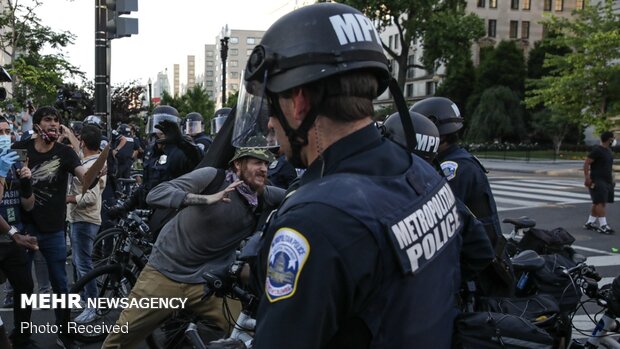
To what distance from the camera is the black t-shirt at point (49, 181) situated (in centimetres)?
506

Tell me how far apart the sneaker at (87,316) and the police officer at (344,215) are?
430cm

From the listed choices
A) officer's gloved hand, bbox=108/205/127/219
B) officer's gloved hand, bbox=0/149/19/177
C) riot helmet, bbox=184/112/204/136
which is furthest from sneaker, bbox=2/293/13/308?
riot helmet, bbox=184/112/204/136

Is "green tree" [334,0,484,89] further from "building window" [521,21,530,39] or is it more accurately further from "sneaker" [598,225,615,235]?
"building window" [521,21,530,39]

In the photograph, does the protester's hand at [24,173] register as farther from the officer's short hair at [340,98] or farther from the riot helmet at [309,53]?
the officer's short hair at [340,98]

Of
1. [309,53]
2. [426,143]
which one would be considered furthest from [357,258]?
[426,143]

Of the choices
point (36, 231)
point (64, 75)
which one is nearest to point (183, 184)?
point (36, 231)

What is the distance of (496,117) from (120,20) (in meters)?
45.4

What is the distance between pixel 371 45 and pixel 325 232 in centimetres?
63

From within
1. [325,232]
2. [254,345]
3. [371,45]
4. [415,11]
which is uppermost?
[415,11]

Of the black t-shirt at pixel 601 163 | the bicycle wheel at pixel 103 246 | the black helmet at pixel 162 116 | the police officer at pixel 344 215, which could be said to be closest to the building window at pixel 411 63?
the black t-shirt at pixel 601 163

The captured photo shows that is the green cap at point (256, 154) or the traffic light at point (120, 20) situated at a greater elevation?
the traffic light at point (120, 20)

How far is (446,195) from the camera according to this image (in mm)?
1699

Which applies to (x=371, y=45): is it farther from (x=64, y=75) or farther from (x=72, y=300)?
(x=64, y=75)

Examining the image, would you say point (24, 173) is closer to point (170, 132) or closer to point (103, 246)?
point (170, 132)
